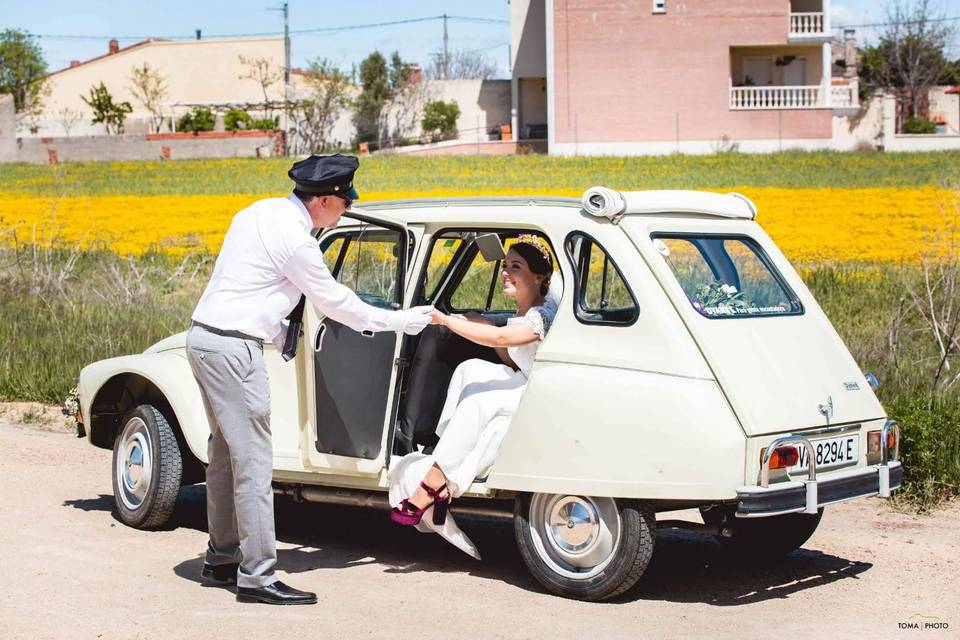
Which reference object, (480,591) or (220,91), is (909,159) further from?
(220,91)

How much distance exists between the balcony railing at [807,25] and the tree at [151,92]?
125 ft

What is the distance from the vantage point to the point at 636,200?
277 inches

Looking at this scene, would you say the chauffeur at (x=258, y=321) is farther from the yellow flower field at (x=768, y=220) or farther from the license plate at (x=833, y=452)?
the yellow flower field at (x=768, y=220)

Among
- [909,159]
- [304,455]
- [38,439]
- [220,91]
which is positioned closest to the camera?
[304,455]

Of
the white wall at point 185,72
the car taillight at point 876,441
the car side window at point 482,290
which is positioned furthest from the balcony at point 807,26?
the car taillight at point 876,441

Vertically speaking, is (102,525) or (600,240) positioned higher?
(600,240)

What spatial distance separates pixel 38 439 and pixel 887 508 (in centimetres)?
667

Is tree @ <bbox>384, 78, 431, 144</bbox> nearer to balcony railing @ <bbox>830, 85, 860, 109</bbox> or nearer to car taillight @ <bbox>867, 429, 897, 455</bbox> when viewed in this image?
balcony railing @ <bbox>830, 85, 860, 109</bbox>

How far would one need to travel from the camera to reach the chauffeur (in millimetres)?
6719

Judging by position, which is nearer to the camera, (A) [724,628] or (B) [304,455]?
(A) [724,628]

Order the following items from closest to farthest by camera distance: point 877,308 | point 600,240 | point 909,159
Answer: point 600,240
point 877,308
point 909,159

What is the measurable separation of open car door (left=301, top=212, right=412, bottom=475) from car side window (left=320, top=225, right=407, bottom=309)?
0.20 ft

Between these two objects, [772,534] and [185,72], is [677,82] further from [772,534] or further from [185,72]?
[772,534]

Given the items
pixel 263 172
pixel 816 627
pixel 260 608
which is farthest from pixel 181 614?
pixel 263 172
